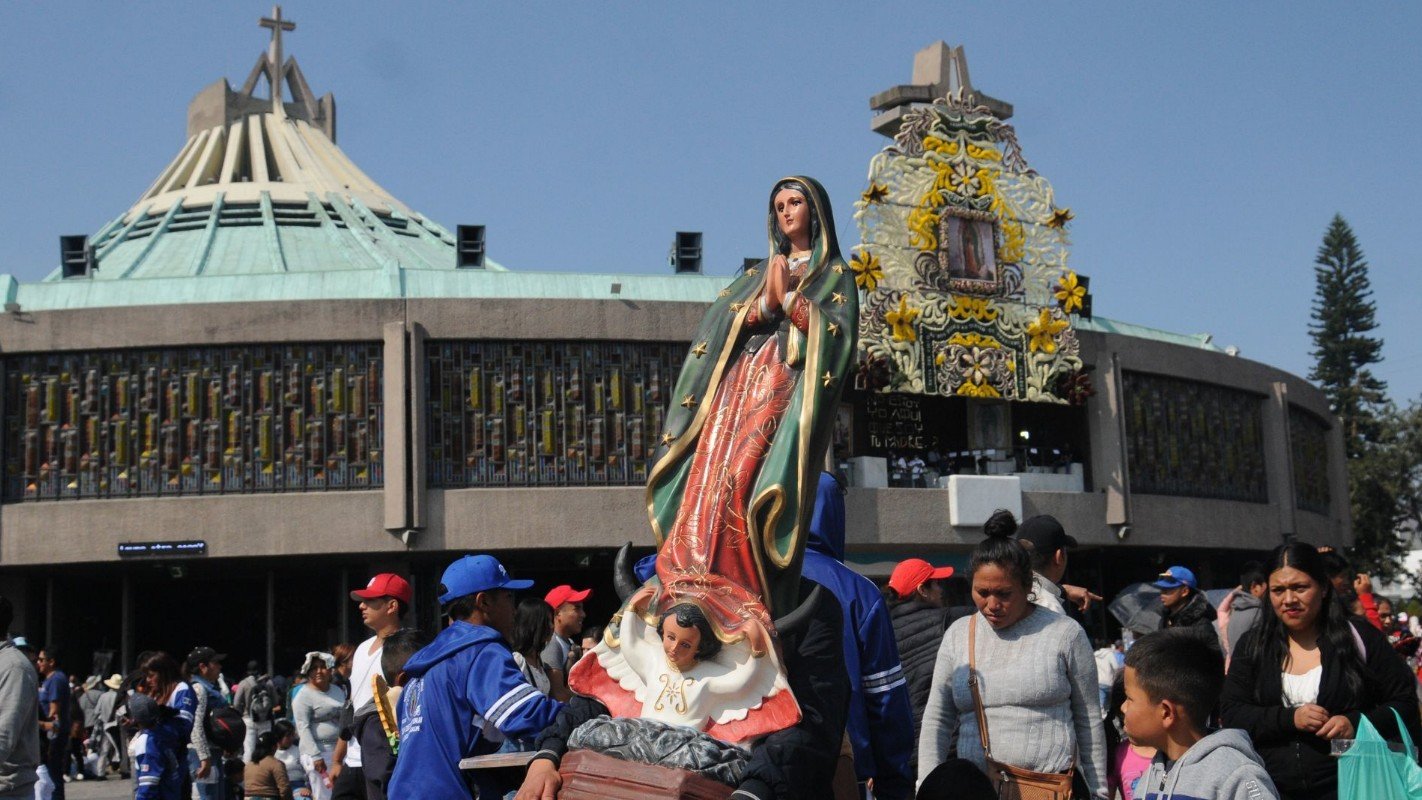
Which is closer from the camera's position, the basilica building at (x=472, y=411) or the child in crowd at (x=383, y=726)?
the child in crowd at (x=383, y=726)

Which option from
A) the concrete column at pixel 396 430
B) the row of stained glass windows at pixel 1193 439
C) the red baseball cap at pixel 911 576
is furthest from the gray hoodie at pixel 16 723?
the row of stained glass windows at pixel 1193 439

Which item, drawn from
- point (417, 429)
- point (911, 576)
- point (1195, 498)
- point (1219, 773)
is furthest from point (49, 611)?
point (1219, 773)

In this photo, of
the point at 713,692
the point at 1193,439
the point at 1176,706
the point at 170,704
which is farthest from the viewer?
the point at 1193,439

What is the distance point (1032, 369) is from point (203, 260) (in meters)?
17.0

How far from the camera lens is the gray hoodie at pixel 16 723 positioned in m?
7.18

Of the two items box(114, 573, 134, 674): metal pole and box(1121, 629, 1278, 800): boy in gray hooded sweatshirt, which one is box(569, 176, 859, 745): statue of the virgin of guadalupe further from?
box(114, 573, 134, 674): metal pole

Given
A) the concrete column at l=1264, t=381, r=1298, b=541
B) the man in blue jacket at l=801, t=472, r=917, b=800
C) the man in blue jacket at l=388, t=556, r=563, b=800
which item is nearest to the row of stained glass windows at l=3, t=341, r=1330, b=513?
the concrete column at l=1264, t=381, r=1298, b=541

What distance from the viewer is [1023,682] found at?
571cm

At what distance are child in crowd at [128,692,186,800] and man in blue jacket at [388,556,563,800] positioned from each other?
17.6 ft

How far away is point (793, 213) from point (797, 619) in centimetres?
162

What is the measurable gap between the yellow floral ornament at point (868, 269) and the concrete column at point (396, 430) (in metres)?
8.18

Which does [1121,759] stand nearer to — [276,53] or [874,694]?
[874,694]

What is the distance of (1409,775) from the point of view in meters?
5.31

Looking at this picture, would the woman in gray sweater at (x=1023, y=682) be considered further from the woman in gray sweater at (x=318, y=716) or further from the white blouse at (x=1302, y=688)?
the woman in gray sweater at (x=318, y=716)
